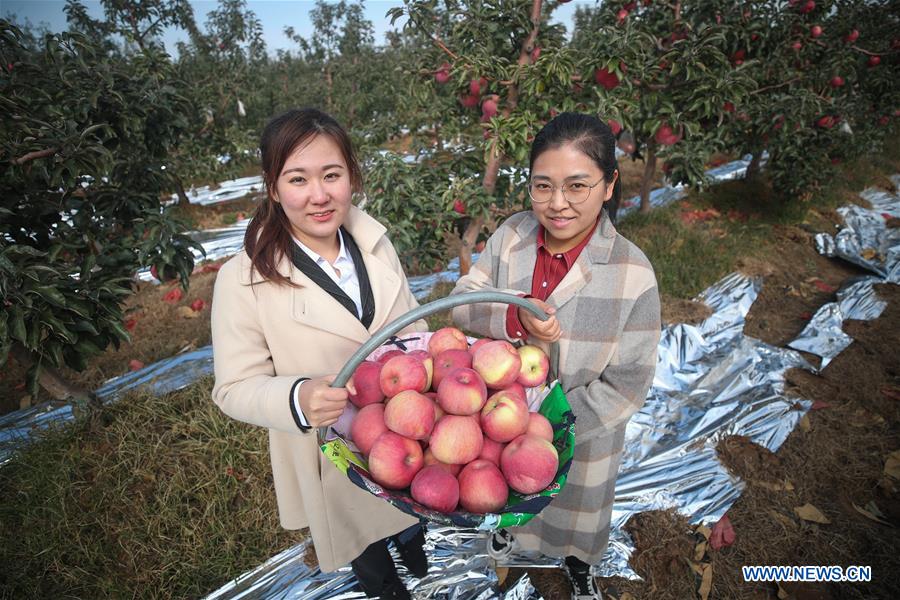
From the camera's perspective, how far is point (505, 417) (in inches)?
44.7

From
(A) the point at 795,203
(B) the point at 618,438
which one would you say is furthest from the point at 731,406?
(A) the point at 795,203

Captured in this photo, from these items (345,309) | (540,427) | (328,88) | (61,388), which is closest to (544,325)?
(540,427)

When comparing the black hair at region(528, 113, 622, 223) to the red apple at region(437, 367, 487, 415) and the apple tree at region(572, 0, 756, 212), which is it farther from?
the apple tree at region(572, 0, 756, 212)

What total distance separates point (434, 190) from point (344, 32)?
9627 millimetres

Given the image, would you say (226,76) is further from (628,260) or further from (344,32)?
(628,260)

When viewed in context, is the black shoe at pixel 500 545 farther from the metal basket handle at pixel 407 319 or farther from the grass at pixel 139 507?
the metal basket handle at pixel 407 319

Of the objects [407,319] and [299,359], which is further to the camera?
[299,359]

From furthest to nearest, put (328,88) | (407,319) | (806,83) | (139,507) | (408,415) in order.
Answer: (328,88)
(806,83)
(139,507)
(408,415)
(407,319)

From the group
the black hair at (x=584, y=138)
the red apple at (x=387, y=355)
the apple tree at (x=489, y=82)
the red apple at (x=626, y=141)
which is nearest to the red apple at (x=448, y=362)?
the red apple at (x=387, y=355)

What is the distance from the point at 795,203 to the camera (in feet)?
19.4

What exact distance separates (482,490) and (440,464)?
0.13 m

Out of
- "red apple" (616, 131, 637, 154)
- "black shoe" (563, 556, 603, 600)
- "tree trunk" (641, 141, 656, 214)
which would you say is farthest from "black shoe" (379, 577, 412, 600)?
"tree trunk" (641, 141, 656, 214)

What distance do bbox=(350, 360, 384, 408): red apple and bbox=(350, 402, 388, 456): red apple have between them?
2.3 inches

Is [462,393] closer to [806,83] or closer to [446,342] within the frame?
[446,342]
